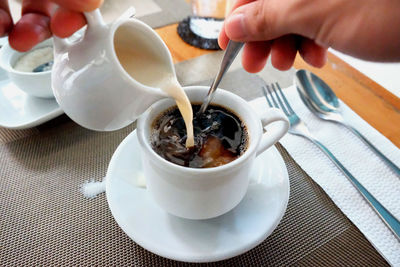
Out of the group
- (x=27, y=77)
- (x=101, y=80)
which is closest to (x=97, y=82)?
(x=101, y=80)

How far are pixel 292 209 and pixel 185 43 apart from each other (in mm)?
724

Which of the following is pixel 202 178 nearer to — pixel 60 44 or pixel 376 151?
pixel 60 44

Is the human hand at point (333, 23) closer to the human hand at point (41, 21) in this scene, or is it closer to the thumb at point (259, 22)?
the thumb at point (259, 22)

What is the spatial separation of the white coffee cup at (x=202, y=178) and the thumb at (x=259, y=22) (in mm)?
145

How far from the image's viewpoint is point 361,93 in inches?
38.1

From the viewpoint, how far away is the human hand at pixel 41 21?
469 millimetres

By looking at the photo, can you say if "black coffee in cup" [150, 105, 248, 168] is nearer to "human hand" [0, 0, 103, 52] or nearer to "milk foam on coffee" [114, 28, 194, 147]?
"milk foam on coffee" [114, 28, 194, 147]

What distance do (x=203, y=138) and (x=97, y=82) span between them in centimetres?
27

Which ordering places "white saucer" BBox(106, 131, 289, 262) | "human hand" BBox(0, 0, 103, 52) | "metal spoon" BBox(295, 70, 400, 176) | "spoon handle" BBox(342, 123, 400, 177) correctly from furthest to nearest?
"metal spoon" BBox(295, 70, 400, 176)
"spoon handle" BBox(342, 123, 400, 177)
"white saucer" BBox(106, 131, 289, 262)
"human hand" BBox(0, 0, 103, 52)

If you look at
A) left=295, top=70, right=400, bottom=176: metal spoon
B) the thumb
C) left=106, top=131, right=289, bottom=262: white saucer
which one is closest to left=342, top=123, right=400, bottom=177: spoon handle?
left=295, top=70, right=400, bottom=176: metal spoon

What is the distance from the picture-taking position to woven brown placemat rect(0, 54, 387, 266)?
0.61 m

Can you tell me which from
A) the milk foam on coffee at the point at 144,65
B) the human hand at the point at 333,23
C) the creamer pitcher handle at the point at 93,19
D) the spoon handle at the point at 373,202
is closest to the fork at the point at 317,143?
the spoon handle at the point at 373,202

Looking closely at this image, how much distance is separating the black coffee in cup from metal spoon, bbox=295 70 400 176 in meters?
0.32

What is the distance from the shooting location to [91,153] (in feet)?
2.67
